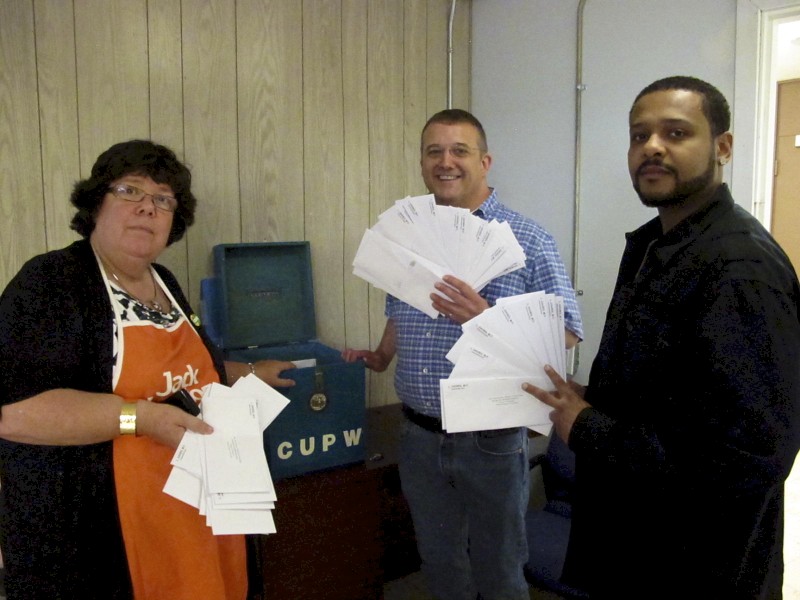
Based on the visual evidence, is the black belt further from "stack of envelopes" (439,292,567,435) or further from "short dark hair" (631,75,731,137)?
"short dark hair" (631,75,731,137)

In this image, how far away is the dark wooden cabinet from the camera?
188 cm

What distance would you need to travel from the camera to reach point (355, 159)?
2518 mm

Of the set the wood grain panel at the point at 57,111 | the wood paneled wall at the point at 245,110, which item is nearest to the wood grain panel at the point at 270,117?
the wood paneled wall at the point at 245,110

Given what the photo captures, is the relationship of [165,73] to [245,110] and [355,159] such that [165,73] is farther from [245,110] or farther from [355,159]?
[355,159]

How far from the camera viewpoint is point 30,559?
119 cm

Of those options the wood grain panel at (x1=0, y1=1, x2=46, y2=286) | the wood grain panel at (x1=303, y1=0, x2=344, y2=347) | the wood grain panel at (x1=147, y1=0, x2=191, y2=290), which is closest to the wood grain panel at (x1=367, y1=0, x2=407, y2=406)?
the wood grain panel at (x1=303, y1=0, x2=344, y2=347)

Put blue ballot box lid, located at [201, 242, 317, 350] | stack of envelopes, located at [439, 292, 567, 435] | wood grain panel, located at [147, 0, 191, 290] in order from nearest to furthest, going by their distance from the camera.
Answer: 1. stack of envelopes, located at [439, 292, 567, 435]
2. wood grain panel, located at [147, 0, 191, 290]
3. blue ballot box lid, located at [201, 242, 317, 350]

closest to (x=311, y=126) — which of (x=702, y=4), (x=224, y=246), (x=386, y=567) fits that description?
(x=224, y=246)

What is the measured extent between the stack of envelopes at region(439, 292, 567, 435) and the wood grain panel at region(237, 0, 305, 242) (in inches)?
49.8

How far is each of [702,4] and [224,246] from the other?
74.4 inches

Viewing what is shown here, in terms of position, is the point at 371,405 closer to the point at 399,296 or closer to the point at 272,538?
the point at 272,538

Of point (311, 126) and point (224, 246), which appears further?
point (311, 126)

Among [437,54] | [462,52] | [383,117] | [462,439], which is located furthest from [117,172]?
[462,52]

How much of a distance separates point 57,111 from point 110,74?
8.2 inches
